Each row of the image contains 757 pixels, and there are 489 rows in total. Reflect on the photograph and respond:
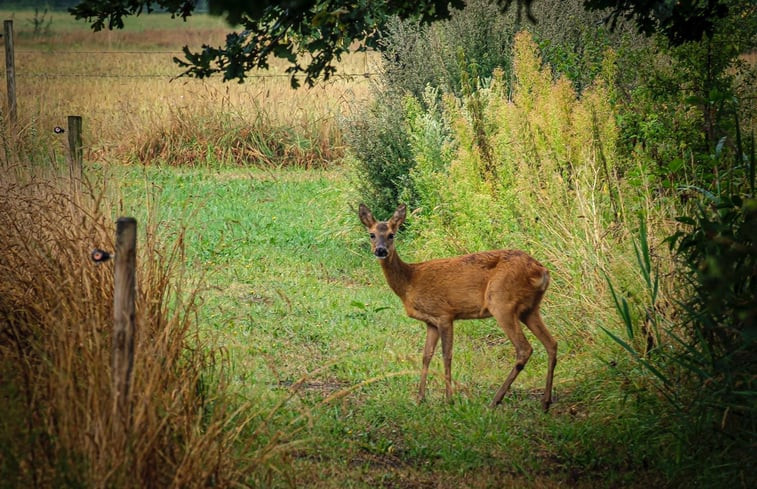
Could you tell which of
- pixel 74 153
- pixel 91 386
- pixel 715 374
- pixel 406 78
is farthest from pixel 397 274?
pixel 406 78

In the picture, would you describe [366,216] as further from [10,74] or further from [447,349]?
[10,74]

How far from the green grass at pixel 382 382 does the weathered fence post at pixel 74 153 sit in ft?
1.34

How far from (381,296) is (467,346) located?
68.2 inches

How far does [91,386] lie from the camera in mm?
4188

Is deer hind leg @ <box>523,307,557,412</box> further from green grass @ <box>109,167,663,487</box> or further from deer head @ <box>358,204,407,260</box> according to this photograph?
deer head @ <box>358,204,407,260</box>

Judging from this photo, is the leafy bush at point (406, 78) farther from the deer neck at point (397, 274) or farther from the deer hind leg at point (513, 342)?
the deer hind leg at point (513, 342)

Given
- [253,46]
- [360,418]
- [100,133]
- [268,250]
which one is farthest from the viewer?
[100,133]

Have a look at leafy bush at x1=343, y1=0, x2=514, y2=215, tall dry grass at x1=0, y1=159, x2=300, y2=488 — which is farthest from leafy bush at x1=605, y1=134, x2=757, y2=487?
leafy bush at x1=343, y1=0, x2=514, y2=215

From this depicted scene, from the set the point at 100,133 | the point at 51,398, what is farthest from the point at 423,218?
the point at 100,133

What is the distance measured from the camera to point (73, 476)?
4.00 m

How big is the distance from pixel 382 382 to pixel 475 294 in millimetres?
942

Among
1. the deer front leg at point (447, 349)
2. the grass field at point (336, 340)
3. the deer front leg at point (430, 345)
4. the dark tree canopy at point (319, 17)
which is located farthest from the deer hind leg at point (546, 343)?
the dark tree canopy at point (319, 17)

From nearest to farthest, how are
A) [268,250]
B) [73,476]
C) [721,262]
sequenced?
[721,262] < [73,476] < [268,250]

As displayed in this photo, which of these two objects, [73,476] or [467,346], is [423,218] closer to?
[467,346]
